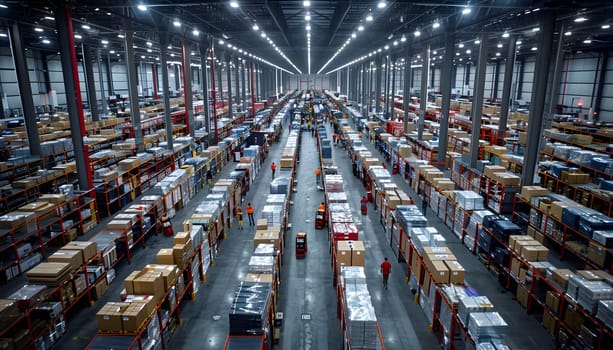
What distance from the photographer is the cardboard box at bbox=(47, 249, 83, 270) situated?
33.6ft

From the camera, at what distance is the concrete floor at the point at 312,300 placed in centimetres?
954

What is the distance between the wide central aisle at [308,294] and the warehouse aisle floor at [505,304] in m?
2.63

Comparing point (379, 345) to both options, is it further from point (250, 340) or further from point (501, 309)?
point (501, 309)

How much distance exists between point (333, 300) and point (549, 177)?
14231 millimetres

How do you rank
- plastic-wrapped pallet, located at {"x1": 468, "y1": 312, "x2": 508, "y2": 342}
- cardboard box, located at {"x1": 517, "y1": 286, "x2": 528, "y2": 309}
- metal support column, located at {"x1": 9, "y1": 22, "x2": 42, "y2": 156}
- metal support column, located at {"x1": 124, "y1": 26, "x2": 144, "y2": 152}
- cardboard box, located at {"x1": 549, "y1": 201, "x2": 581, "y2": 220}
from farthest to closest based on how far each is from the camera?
metal support column, located at {"x1": 124, "y1": 26, "x2": 144, "y2": 152} < metal support column, located at {"x1": 9, "y1": 22, "x2": 42, "y2": 156} < cardboard box, located at {"x1": 549, "y1": 201, "x2": 581, "y2": 220} < cardboard box, located at {"x1": 517, "y1": 286, "x2": 528, "y2": 309} < plastic-wrapped pallet, located at {"x1": 468, "y1": 312, "x2": 508, "y2": 342}

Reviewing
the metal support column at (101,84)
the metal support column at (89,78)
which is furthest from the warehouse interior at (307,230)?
the metal support column at (101,84)

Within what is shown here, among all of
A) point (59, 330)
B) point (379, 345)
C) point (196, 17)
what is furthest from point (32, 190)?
point (379, 345)

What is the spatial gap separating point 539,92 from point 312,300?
1195 cm

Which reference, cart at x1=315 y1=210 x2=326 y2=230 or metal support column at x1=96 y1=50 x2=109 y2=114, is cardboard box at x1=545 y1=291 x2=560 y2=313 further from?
metal support column at x1=96 y1=50 x2=109 y2=114

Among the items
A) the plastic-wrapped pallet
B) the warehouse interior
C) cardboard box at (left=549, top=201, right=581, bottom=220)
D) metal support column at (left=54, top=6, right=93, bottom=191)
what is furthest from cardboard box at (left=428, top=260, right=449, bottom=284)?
metal support column at (left=54, top=6, right=93, bottom=191)

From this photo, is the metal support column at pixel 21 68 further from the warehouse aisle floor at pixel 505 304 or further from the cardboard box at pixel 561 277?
the cardboard box at pixel 561 277

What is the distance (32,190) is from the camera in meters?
17.5

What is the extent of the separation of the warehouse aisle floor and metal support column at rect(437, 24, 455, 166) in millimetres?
9040

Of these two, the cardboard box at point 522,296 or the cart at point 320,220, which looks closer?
the cardboard box at point 522,296
